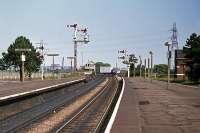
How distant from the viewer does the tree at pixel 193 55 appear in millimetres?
80500

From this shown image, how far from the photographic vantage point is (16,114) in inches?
1166

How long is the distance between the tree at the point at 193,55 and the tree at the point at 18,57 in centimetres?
4813

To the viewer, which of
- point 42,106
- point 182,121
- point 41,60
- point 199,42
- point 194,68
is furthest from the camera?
point 41,60

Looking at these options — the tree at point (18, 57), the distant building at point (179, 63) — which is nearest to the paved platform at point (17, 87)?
the tree at point (18, 57)

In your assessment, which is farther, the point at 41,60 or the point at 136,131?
Answer: the point at 41,60

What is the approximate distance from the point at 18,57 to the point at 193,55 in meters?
55.0

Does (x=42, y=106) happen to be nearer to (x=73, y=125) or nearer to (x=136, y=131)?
(x=73, y=125)

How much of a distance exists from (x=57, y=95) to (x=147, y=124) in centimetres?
2829

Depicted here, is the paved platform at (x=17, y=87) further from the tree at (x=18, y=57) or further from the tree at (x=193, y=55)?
the tree at (x=18, y=57)

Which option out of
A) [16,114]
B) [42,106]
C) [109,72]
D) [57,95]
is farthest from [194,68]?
[109,72]

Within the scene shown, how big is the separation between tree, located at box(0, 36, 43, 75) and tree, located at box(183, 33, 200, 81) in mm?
48126

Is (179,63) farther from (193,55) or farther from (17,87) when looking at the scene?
(17,87)

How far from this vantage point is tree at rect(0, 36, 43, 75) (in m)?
126

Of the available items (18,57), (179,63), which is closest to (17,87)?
(18,57)
